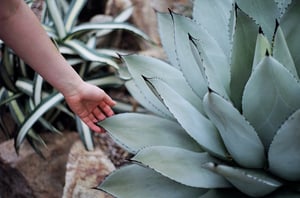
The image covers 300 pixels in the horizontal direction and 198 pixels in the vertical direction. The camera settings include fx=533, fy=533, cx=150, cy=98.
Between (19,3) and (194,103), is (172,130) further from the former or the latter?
(19,3)

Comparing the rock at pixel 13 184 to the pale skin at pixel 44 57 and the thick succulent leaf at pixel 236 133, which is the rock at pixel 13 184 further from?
the thick succulent leaf at pixel 236 133

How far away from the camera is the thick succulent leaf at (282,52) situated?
1081mm

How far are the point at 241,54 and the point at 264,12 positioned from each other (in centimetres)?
14

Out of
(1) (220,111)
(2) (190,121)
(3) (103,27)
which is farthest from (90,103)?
(3) (103,27)

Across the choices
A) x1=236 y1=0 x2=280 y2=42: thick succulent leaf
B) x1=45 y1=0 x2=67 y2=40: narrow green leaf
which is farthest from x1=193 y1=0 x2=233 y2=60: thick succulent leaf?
x1=45 y1=0 x2=67 y2=40: narrow green leaf

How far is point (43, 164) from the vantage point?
6.04ft

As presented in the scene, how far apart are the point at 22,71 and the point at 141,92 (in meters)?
0.86

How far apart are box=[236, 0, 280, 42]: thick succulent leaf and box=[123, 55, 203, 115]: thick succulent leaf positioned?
24cm

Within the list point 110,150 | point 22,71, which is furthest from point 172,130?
point 22,71

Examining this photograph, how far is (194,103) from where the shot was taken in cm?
132

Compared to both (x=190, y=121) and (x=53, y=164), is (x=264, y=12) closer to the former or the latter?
(x=190, y=121)

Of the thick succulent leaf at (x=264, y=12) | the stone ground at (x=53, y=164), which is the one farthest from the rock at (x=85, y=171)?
the thick succulent leaf at (x=264, y=12)

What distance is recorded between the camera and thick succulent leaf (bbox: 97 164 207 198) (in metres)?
1.23

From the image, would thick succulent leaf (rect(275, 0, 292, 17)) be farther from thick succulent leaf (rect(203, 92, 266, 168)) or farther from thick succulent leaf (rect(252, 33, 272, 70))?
thick succulent leaf (rect(203, 92, 266, 168))
